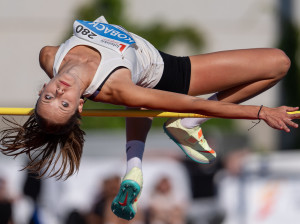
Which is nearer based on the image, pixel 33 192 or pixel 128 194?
pixel 128 194

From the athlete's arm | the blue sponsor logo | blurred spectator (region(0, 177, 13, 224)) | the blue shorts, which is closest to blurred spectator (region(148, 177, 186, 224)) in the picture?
blurred spectator (region(0, 177, 13, 224))

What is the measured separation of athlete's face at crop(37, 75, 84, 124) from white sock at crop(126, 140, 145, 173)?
0.91m

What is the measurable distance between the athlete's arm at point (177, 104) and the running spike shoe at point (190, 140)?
34.1 inches

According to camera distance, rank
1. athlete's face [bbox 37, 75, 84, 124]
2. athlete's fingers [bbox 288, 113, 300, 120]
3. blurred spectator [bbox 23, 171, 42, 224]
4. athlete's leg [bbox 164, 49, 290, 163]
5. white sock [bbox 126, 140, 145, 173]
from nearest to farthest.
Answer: athlete's face [bbox 37, 75, 84, 124]
athlete's fingers [bbox 288, 113, 300, 120]
athlete's leg [bbox 164, 49, 290, 163]
white sock [bbox 126, 140, 145, 173]
blurred spectator [bbox 23, 171, 42, 224]

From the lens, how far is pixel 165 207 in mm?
7492

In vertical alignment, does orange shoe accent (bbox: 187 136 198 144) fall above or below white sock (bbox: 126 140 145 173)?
above

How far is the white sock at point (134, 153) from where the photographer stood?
514cm

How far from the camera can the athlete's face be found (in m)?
4.30

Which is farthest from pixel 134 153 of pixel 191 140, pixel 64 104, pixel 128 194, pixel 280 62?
pixel 280 62

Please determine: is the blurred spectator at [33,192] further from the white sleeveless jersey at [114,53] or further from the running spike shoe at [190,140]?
the white sleeveless jersey at [114,53]

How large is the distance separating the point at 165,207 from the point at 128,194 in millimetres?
2607

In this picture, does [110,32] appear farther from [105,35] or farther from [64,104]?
[64,104]

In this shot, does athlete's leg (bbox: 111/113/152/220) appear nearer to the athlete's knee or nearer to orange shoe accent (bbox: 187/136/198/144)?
orange shoe accent (bbox: 187/136/198/144)

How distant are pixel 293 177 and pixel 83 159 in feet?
7.15
